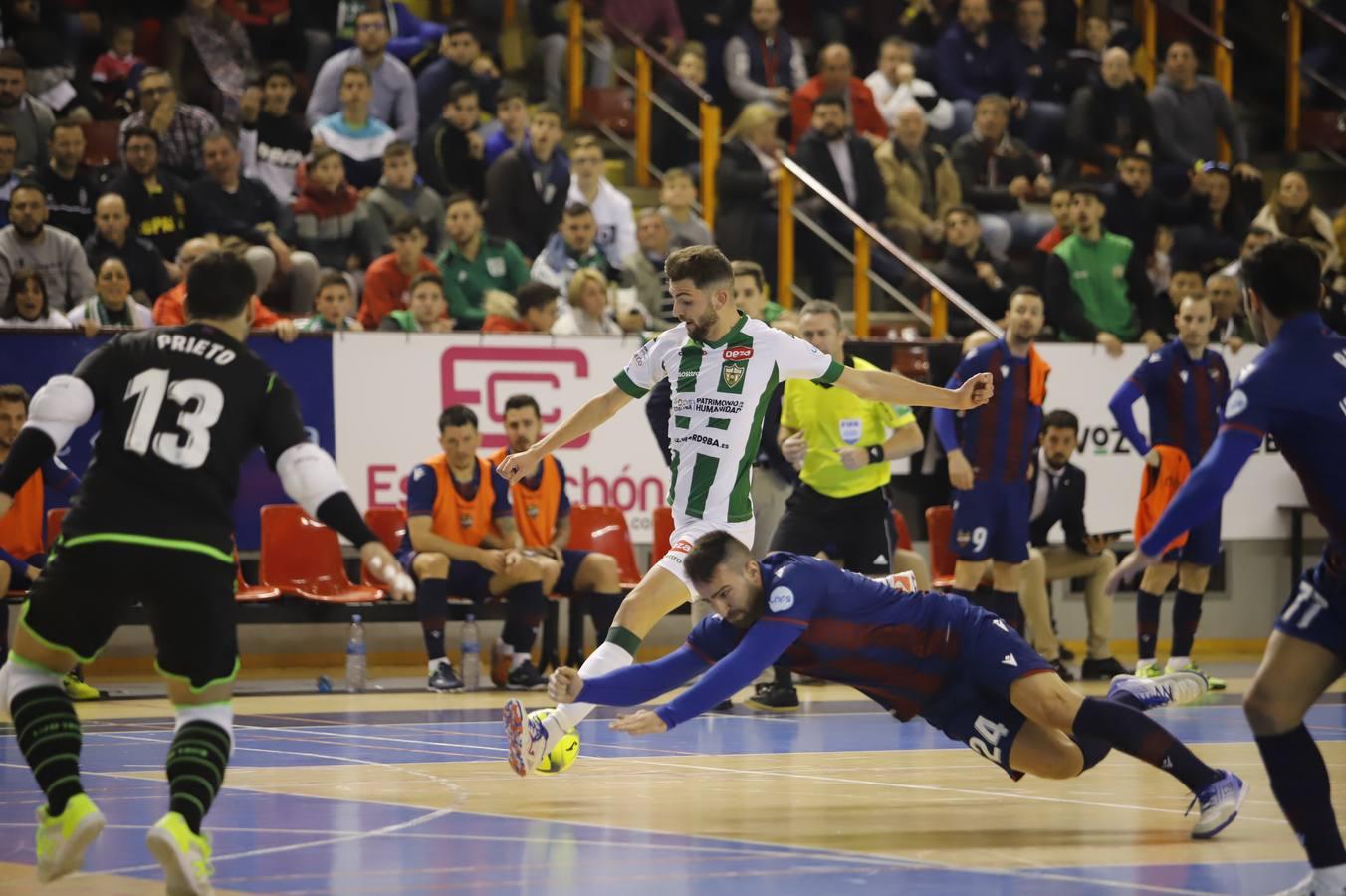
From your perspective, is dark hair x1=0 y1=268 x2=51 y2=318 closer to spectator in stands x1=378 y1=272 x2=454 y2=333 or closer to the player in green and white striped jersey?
spectator in stands x1=378 y1=272 x2=454 y2=333

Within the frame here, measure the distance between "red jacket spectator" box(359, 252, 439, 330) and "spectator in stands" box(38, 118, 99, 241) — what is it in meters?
2.02

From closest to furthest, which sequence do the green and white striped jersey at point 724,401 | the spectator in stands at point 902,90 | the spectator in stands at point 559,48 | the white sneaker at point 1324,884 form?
1. the white sneaker at point 1324,884
2. the green and white striped jersey at point 724,401
3. the spectator in stands at point 559,48
4. the spectator in stands at point 902,90

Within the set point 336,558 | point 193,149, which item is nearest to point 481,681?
point 336,558

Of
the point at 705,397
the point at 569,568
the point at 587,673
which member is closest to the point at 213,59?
the point at 569,568

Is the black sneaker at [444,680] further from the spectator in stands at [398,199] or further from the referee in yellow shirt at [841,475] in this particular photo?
the spectator in stands at [398,199]

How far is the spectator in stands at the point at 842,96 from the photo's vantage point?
16.8 meters

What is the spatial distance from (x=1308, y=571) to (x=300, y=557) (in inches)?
325

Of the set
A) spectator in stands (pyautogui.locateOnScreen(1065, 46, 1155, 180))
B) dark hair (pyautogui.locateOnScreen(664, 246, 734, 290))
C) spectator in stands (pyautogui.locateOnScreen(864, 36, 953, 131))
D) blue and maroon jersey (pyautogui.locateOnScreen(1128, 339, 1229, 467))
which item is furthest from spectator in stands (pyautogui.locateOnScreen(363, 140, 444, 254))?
dark hair (pyautogui.locateOnScreen(664, 246, 734, 290))

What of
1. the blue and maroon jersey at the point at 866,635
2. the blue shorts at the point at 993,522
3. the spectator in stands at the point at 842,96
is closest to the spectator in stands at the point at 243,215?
the blue shorts at the point at 993,522

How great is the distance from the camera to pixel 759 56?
1769 cm

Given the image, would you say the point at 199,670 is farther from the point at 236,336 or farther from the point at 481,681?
the point at 481,681

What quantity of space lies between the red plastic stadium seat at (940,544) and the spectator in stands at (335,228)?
4.62 meters

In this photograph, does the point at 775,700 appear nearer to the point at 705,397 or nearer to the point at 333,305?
the point at 705,397

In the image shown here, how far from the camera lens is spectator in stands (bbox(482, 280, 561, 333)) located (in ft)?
43.4
